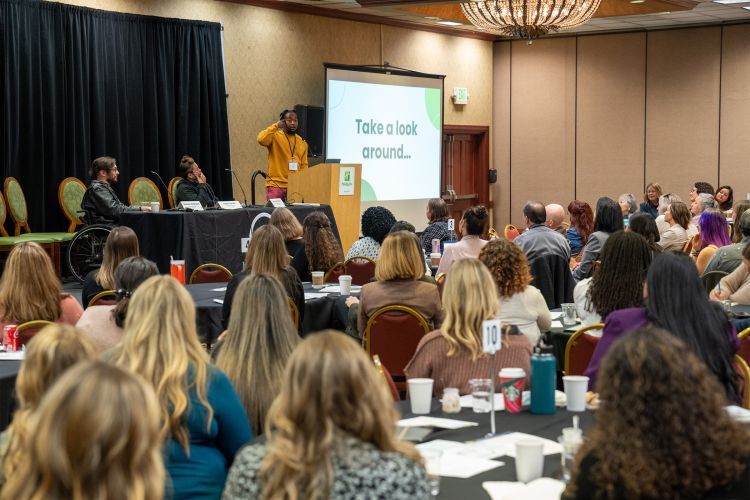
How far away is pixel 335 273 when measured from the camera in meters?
7.73

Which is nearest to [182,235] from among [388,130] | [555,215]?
[555,215]

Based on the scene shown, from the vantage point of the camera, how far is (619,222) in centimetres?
795

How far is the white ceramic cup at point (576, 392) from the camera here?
3.54 metres

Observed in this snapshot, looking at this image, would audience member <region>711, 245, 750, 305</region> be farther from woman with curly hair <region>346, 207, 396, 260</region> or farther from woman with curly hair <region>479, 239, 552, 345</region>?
woman with curly hair <region>346, 207, 396, 260</region>

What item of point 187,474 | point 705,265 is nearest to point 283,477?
point 187,474

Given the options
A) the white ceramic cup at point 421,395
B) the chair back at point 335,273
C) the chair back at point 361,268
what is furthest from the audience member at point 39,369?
the chair back at point 361,268

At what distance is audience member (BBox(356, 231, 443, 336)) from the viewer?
5.63 meters

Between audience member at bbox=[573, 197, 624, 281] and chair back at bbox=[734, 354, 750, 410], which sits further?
audience member at bbox=[573, 197, 624, 281]

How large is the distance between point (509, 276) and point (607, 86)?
1285 centimetres

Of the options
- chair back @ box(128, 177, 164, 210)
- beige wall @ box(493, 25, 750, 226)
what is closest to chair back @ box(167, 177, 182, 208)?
chair back @ box(128, 177, 164, 210)

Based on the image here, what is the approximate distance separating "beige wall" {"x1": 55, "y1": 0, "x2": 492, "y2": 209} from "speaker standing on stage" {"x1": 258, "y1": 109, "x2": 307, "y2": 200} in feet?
2.50

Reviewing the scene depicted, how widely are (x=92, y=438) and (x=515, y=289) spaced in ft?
11.8

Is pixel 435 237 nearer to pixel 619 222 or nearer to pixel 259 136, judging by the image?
pixel 619 222

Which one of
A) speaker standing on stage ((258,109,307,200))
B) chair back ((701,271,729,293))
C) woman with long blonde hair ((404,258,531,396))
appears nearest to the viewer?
woman with long blonde hair ((404,258,531,396))
